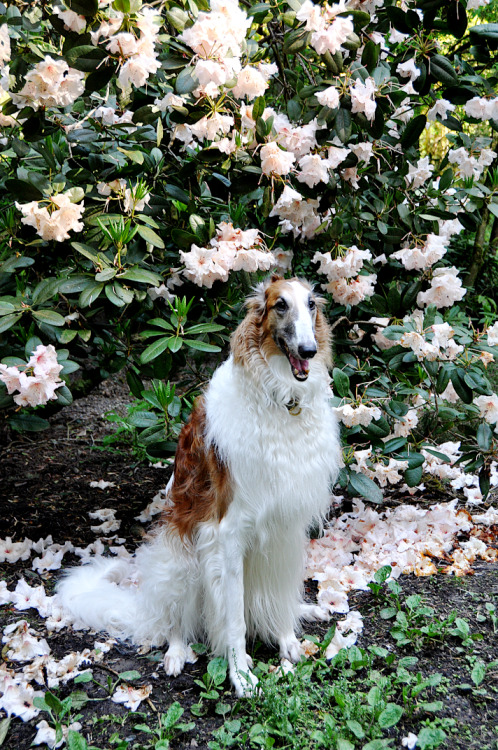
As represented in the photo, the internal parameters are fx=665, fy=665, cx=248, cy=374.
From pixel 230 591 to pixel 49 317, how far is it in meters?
1.44

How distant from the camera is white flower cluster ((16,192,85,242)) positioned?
282 cm

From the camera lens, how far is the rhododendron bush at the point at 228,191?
286 cm

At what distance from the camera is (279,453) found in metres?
2.77

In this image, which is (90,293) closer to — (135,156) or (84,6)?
(135,156)

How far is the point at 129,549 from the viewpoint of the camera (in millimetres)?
4156

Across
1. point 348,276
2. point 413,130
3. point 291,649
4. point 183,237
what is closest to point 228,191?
point 183,237

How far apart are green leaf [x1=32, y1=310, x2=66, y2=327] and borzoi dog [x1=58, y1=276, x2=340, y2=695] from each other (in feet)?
2.43

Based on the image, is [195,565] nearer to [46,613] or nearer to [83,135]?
[46,613]

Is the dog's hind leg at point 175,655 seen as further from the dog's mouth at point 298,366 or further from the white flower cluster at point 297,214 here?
the white flower cluster at point 297,214

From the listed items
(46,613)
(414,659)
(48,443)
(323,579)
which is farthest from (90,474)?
(414,659)

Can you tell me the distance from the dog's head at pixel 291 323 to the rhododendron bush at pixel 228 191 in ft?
1.62

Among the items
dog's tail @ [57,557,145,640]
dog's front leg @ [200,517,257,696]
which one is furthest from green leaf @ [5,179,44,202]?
dog's tail @ [57,557,145,640]

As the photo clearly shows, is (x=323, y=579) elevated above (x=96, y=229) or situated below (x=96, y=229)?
below

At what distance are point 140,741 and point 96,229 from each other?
7.21ft
